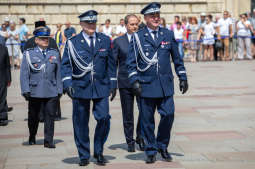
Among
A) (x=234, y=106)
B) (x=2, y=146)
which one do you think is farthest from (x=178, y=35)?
(x=2, y=146)

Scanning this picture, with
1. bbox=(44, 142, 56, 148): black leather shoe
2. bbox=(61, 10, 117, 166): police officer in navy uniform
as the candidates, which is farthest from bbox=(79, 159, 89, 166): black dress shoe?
bbox=(44, 142, 56, 148): black leather shoe

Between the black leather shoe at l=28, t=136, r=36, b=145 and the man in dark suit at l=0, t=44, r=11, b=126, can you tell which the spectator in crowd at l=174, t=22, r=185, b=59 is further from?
the black leather shoe at l=28, t=136, r=36, b=145

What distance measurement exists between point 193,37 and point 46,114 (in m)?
16.4

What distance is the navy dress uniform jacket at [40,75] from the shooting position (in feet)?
31.2

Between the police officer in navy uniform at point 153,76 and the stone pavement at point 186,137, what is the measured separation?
1.07 feet

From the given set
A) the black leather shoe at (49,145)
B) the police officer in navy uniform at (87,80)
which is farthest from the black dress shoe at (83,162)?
the black leather shoe at (49,145)

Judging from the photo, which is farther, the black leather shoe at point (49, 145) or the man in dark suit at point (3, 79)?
the man in dark suit at point (3, 79)

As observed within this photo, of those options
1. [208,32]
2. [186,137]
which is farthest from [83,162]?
[208,32]

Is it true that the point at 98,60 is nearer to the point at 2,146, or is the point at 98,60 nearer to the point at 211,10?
the point at 2,146

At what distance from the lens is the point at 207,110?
12.6 m

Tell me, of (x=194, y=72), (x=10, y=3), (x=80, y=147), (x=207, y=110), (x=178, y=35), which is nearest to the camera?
(x=80, y=147)

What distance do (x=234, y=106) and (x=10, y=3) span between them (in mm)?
18604

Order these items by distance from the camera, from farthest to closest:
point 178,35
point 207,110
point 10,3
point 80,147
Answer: point 10,3
point 178,35
point 207,110
point 80,147

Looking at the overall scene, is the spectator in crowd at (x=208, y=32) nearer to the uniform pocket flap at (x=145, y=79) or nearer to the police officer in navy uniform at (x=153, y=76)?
the police officer in navy uniform at (x=153, y=76)
